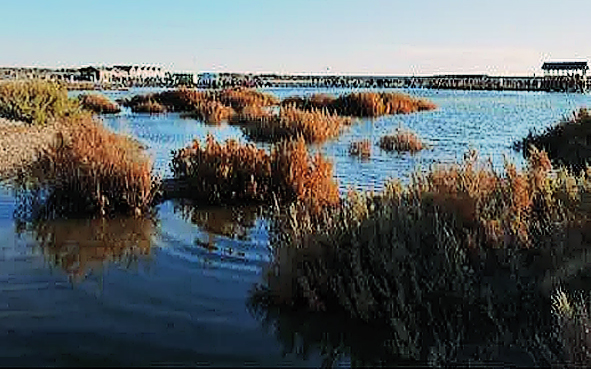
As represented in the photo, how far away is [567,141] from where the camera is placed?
21953 mm

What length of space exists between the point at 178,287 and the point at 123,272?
97cm

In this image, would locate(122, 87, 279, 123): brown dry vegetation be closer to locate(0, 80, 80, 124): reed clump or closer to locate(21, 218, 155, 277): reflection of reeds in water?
locate(0, 80, 80, 124): reed clump

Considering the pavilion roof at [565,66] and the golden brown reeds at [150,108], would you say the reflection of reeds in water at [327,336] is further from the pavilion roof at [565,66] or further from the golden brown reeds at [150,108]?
the pavilion roof at [565,66]

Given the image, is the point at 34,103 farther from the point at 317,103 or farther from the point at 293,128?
the point at 317,103

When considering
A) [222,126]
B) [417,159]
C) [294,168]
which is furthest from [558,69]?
[294,168]

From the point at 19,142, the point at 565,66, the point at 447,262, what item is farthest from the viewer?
the point at 565,66

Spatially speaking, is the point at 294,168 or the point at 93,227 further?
the point at 294,168

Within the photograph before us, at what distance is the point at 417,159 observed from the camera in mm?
19875

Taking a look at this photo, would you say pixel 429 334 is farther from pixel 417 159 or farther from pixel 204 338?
pixel 417 159

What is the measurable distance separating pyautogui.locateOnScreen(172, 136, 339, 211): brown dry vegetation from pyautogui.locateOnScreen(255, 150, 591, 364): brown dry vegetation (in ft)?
13.7

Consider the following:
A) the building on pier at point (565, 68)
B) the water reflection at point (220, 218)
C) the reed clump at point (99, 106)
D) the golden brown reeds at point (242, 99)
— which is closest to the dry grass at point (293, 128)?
the water reflection at point (220, 218)

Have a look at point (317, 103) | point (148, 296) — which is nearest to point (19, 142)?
point (148, 296)

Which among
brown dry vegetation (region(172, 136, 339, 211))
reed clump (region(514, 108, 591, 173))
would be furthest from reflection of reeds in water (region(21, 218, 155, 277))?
reed clump (region(514, 108, 591, 173))

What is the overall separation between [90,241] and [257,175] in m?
3.64
